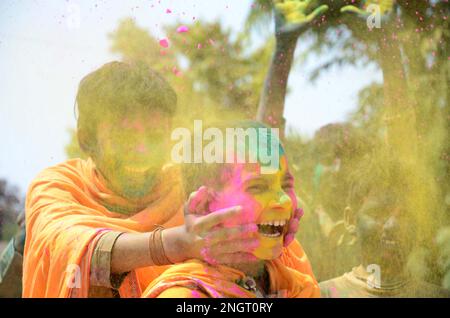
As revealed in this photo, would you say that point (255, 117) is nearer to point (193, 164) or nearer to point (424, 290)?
point (193, 164)

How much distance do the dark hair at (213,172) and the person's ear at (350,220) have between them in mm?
644

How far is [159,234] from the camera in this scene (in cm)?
275

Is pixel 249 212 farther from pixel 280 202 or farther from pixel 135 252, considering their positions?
pixel 135 252

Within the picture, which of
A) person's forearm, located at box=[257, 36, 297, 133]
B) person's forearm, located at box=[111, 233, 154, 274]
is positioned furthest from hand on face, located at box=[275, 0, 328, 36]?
person's forearm, located at box=[111, 233, 154, 274]

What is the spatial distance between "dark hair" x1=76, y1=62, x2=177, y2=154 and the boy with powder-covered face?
43cm

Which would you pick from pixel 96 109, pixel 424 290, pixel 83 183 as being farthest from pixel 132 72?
pixel 424 290

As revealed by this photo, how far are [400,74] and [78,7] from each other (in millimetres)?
1618

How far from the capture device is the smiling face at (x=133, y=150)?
300 cm

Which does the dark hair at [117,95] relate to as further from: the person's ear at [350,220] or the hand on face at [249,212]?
the person's ear at [350,220]

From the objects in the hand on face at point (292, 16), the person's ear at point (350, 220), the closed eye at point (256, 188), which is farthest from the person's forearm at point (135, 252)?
the hand on face at point (292, 16)

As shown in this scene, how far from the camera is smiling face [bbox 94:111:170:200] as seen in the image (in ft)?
9.86

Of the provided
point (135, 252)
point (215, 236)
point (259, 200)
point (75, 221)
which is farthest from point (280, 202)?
point (75, 221)

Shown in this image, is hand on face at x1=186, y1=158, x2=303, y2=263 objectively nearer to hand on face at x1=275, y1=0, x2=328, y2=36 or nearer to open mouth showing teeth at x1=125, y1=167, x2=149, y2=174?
open mouth showing teeth at x1=125, y1=167, x2=149, y2=174
